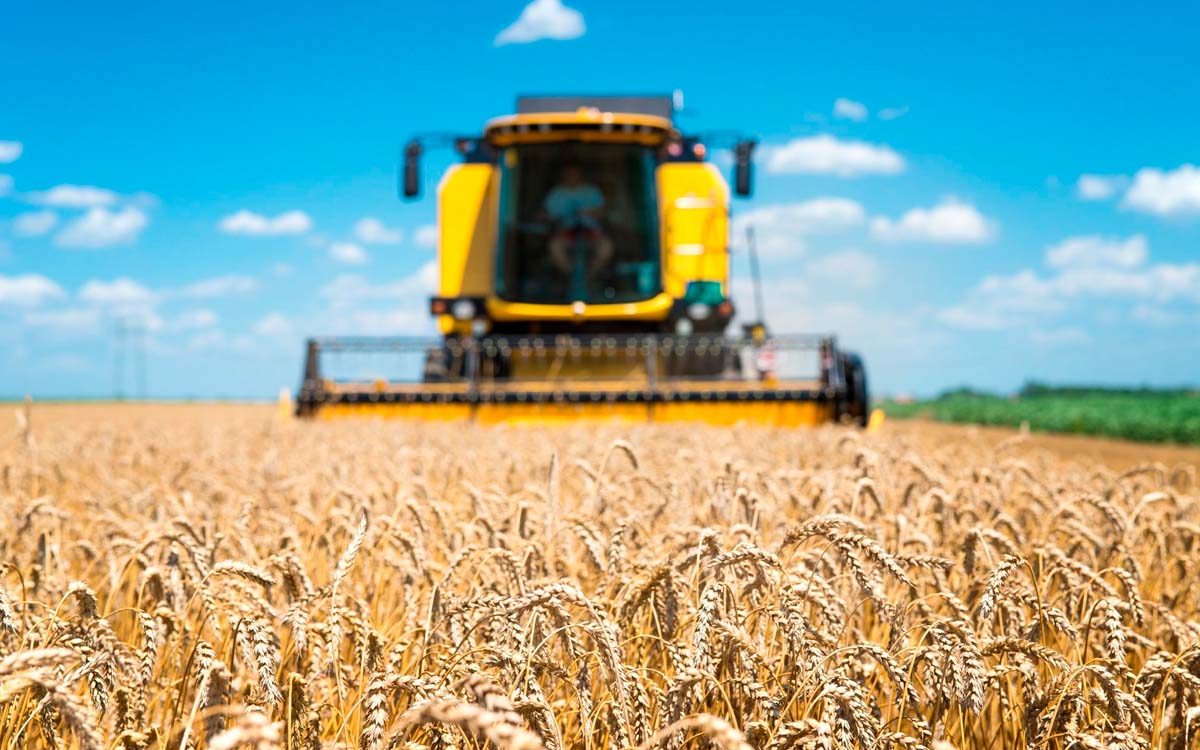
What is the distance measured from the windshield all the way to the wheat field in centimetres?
721

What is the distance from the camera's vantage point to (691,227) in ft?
39.9

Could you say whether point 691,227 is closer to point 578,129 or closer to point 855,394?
point 578,129

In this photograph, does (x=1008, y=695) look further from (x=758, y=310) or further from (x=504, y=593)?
(x=758, y=310)

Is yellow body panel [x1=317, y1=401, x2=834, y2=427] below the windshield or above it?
below

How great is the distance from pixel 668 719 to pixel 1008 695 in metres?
1.09

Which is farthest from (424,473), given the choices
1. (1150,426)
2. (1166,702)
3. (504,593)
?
(1150,426)

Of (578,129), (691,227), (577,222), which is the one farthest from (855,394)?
(578,129)

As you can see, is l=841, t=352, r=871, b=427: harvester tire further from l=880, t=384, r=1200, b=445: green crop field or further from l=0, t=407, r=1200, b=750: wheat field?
l=0, t=407, r=1200, b=750: wheat field

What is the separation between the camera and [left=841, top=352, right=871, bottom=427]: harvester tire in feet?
33.6

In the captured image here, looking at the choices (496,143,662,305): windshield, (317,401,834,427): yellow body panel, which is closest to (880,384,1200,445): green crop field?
(317,401,834,427): yellow body panel

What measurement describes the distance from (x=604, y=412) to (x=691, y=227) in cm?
302

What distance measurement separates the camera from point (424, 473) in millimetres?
4855

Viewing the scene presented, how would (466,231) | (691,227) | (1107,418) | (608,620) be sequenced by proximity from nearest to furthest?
(608,620) < (691,227) < (466,231) < (1107,418)

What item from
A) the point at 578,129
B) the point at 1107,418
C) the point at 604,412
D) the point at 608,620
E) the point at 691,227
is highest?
the point at 578,129
